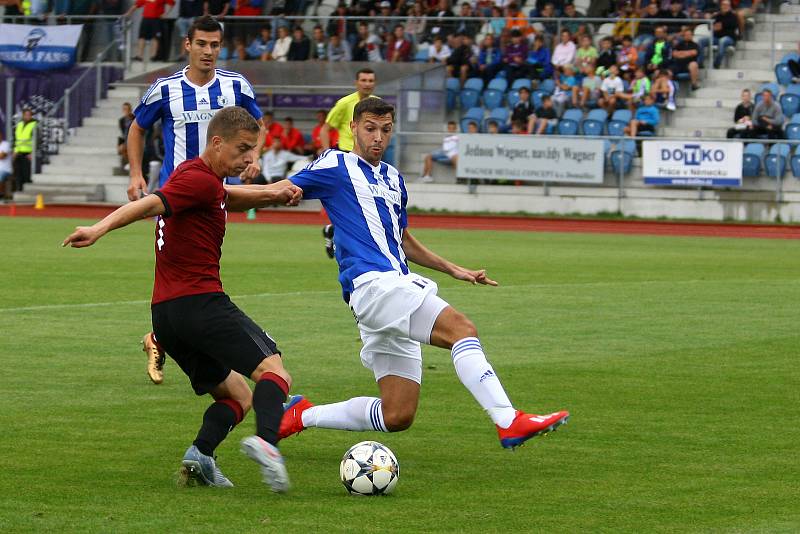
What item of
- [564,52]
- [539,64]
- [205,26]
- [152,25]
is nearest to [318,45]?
[152,25]

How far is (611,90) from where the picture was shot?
3019 centimetres

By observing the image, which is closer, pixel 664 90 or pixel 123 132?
pixel 664 90

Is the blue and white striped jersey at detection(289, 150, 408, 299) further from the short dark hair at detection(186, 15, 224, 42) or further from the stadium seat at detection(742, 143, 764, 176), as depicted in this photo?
the stadium seat at detection(742, 143, 764, 176)

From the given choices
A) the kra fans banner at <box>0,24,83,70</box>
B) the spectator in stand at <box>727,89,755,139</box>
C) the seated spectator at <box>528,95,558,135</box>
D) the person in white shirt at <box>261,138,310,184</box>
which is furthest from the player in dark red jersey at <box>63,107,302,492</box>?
the kra fans banner at <box>0,24,83,70</box>

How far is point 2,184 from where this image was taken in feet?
110

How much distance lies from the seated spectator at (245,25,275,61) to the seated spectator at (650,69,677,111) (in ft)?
32.8

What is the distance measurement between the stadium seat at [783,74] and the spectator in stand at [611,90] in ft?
10.8

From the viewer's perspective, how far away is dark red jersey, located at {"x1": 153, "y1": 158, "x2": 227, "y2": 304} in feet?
19.7

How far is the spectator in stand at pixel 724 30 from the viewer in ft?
102

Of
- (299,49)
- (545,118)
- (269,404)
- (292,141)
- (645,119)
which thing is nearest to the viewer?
(269,404)

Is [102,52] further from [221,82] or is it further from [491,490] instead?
[491,490]

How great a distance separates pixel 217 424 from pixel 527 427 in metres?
1.37

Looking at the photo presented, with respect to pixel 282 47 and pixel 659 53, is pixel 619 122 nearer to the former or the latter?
pixel 659 53

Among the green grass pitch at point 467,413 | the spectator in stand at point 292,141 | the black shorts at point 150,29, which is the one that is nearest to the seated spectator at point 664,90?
the spectator in stand at point 292,141
